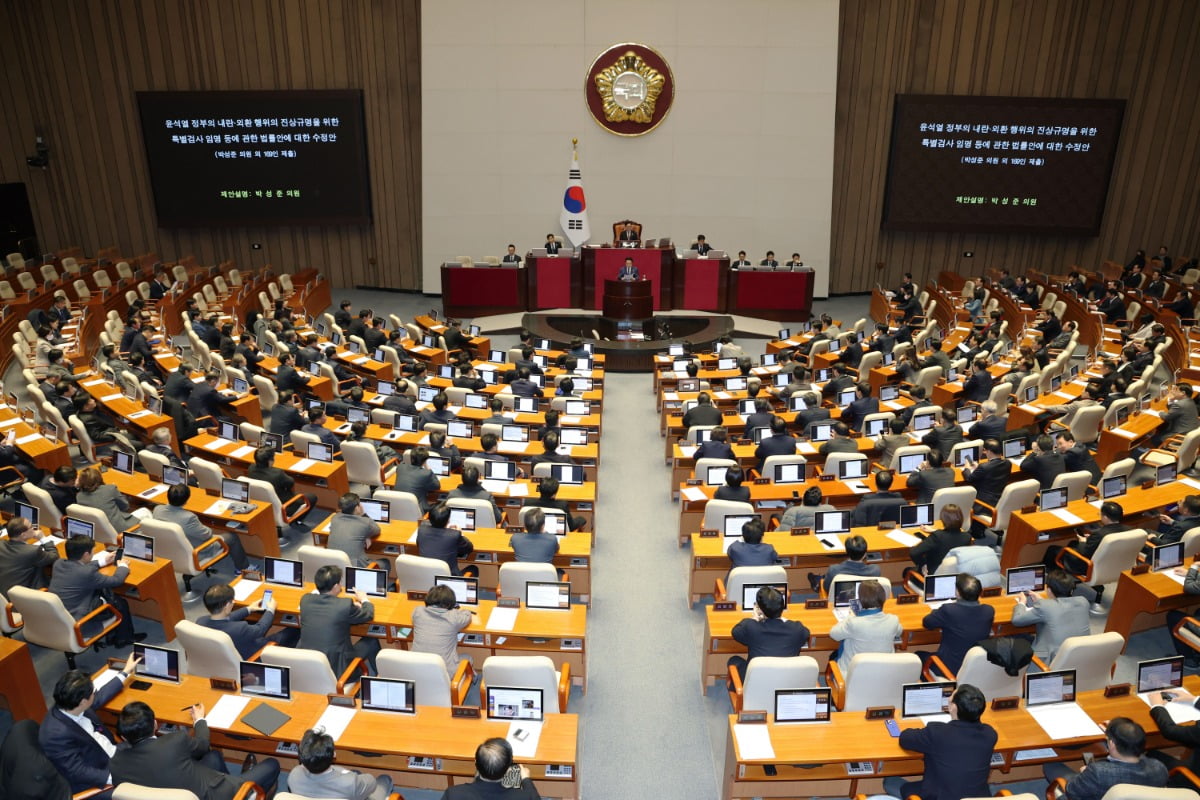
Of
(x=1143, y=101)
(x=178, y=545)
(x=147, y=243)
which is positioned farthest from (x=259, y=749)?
(x=1143, y=101)

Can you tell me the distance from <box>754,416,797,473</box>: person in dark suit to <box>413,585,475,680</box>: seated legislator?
16.1 feet

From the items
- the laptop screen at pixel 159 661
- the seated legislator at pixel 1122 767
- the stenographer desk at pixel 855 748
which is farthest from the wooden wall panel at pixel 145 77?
the seated legislator at pixel 1122 767

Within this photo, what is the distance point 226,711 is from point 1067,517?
300 inches

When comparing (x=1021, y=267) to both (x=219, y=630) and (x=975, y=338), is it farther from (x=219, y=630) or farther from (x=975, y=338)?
(x=219, y=630)

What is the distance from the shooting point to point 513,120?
20.9 m

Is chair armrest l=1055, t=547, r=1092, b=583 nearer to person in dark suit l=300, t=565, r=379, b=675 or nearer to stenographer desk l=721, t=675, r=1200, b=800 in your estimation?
stenographer desk l=721, t=675, r=1200, b=800

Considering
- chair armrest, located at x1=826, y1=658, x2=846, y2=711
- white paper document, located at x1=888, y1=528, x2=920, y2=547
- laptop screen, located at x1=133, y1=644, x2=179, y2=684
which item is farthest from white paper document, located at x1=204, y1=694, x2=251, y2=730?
white paper document, located at x1=888, y1=528, x2=920, y2=547

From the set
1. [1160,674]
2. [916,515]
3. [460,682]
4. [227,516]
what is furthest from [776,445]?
[227,516]

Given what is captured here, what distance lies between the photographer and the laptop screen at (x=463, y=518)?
26.6 ft

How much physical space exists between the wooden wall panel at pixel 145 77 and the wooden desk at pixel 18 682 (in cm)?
1790

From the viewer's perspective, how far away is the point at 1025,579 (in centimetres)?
677

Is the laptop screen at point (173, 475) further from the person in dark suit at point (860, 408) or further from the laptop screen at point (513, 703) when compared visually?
the person in dark suit at point (860, 408)

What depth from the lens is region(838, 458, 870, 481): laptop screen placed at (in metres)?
9.22

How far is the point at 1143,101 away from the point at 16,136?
29.1m
